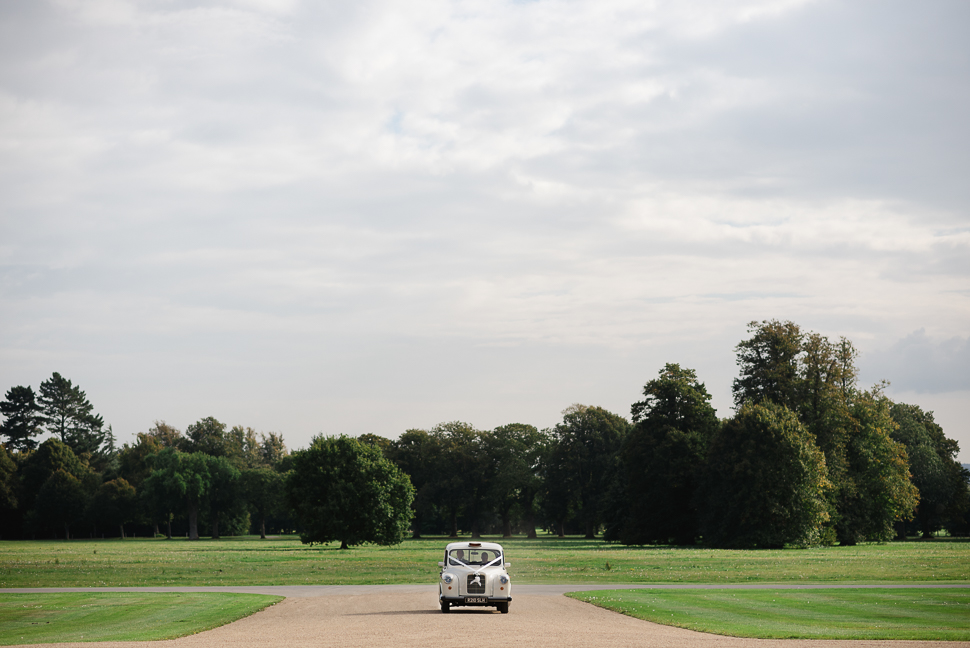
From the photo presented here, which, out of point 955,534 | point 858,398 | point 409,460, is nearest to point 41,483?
point 409,460

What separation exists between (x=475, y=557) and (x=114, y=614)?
10.8 meters

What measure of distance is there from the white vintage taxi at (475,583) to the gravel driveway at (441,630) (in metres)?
0.40

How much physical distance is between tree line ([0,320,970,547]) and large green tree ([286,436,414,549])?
5.5 inches

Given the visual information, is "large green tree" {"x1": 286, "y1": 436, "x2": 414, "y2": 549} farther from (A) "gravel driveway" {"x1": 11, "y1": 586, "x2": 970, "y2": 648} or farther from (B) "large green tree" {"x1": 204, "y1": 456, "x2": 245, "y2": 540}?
(A) "gravel driveway" {"x1": 11, "y1": 586, "x2": 970, "y2": 648}

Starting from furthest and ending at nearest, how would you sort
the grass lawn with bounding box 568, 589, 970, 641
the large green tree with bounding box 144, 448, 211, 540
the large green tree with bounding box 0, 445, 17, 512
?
1. the large green tree with bounding box 0, 445, 17, 512
2. the large green tree with bounding box 144, 448, 211, 540
3. the grass lawn with bounding box 568, 589, 970, 641

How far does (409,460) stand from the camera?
11956 centimetres

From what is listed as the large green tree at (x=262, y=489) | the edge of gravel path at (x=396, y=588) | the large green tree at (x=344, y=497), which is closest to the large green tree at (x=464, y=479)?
the large green tree at (x=262, y=489)

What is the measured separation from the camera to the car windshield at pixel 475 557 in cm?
2491

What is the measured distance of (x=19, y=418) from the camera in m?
144

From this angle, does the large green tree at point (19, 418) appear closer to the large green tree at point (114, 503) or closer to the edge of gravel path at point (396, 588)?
the large green tree at point (114, 503)

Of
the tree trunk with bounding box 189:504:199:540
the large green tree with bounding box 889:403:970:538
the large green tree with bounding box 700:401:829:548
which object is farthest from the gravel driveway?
the tree trunk with bounding box 189:504:199:540

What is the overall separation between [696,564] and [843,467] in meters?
35.6

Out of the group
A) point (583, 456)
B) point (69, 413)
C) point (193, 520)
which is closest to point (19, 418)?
point (69, 413)

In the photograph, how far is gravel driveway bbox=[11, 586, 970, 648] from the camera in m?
18.1
